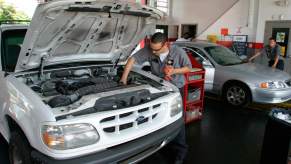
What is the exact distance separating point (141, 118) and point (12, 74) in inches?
56.6

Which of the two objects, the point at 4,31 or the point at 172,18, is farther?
the point at 172,18

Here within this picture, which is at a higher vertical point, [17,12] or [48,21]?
[17,12]

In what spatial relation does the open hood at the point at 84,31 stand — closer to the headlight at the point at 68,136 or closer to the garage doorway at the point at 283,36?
the headlight at the point at 68,136

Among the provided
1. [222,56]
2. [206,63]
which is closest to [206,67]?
[206,63]

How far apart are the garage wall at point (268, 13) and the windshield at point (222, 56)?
439 cm

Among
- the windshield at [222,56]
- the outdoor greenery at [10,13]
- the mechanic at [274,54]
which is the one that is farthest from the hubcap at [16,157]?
the outdoor greenery at [10,13]

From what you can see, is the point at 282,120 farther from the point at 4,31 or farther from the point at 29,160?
the point at 4,31

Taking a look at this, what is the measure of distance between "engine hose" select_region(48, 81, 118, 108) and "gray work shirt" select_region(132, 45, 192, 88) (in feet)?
1.73

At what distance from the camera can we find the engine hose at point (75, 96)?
2.04 metres

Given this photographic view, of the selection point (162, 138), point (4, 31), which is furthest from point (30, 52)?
point (162, 138)

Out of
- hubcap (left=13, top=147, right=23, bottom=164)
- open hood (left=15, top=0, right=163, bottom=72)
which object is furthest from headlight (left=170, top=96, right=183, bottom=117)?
hubcap (left=13, top=147, right=23, bottom=164)

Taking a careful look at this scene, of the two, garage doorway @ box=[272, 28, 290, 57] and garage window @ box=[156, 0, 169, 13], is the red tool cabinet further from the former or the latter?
Result: garage window @ box=[156, 0, 169, 13]

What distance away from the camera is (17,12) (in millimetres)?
11398

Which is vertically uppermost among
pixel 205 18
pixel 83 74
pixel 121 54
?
pixel 205 18
